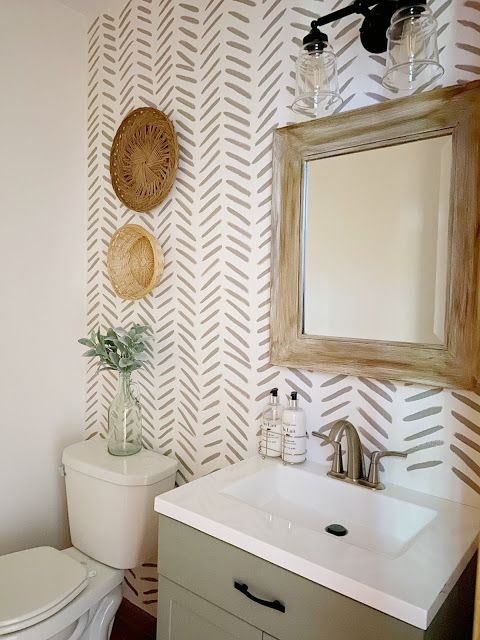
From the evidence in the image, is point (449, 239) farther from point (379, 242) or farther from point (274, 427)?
point (274, 427)

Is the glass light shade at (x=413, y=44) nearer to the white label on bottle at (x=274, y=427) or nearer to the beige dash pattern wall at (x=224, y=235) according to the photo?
the beige dash pattern wall at (x=224, y=235)

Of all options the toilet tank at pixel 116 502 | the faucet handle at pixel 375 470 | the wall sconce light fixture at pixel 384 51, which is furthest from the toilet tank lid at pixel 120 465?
the wall sconce light fixture at pixel 384 51

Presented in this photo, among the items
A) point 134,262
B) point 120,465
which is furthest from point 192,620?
point 134,262

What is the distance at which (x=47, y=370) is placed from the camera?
203 centimetres

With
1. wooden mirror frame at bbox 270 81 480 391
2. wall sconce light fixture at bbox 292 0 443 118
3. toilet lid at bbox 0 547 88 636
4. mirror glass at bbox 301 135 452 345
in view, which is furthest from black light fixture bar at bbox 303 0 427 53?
toilet lid at bbox 0 547 88 636

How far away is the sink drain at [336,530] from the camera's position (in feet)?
3.97

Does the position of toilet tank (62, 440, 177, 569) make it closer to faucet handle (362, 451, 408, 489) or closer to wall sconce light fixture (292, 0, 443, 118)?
faucet handle (362, 451, 408, 489)

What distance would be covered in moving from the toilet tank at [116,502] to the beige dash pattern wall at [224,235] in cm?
18

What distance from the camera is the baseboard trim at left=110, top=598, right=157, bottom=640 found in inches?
73.7

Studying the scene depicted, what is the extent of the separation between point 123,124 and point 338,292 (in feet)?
3.75

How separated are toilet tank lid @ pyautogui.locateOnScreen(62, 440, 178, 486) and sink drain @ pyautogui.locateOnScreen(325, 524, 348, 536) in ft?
2.12

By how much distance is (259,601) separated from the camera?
1002 millimetres

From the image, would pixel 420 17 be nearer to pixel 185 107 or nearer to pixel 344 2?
pixel 344 2

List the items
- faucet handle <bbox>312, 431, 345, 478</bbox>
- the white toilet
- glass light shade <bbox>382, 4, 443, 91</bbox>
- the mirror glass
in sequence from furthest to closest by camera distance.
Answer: the white toilet → faucet handle <bbox>312, 431, 345, 478</bbox> → the mirror glass → glass light shade <bbox>382, 4, 443, 91</bbox>
